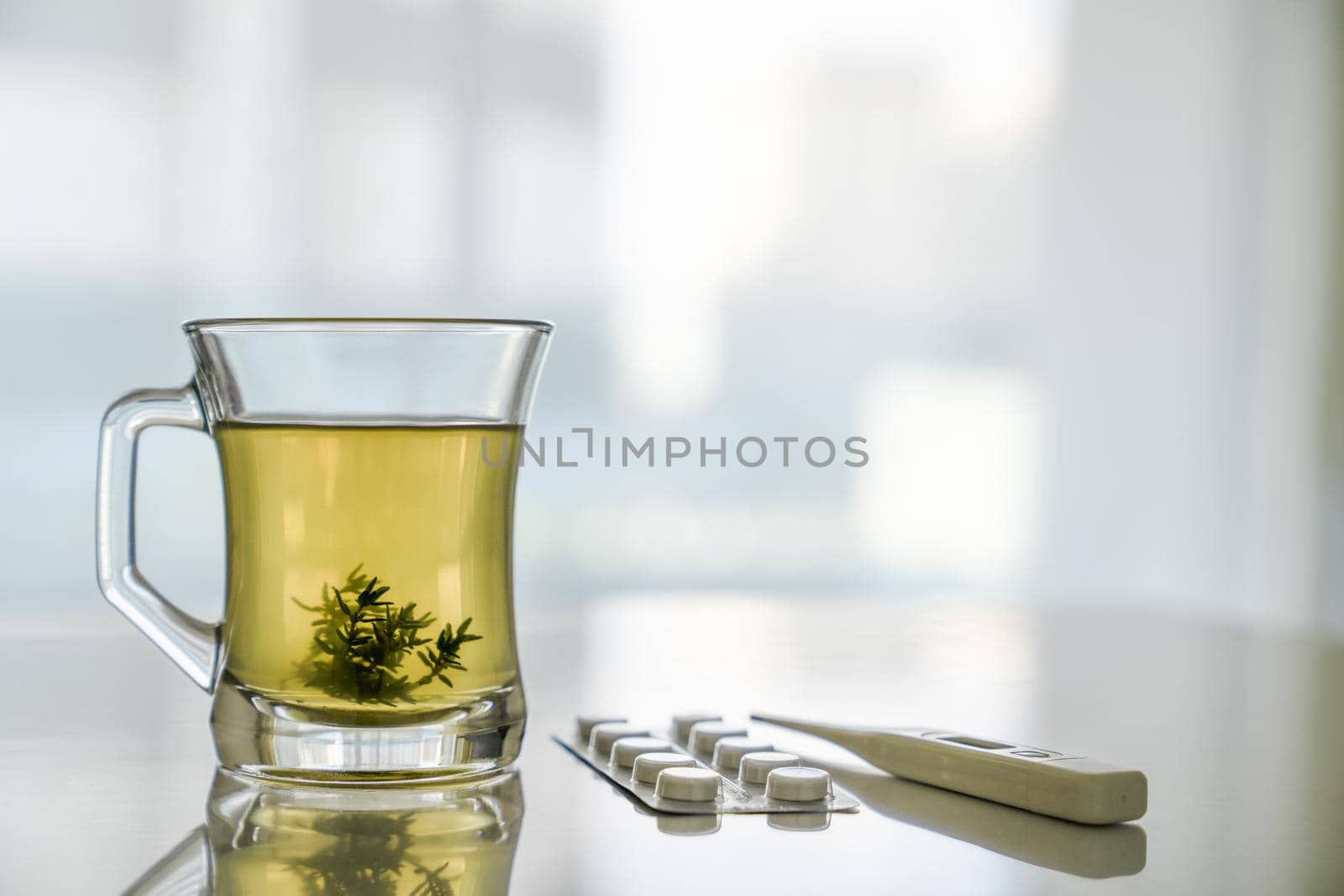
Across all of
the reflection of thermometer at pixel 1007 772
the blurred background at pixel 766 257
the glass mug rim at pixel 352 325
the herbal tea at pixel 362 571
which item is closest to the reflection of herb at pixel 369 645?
the herbal tea at pixel 362 571

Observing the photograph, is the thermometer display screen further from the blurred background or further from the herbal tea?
the blurred background

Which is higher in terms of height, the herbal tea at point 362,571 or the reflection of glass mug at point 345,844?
the herbal tea at point 362,571

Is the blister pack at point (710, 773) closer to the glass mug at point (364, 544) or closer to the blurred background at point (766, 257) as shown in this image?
the glass mug at point (364, 544)

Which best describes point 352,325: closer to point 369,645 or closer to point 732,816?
point 369,645

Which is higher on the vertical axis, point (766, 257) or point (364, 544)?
point (766, 257)

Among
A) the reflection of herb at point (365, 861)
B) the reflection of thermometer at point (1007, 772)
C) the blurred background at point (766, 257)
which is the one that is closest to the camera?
the reflection of herb at point (365, 861)

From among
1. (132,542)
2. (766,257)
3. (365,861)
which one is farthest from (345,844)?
(766,257)

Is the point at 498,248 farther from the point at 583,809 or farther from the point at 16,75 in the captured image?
the point at 583,809

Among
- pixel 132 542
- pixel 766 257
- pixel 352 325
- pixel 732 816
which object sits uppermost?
pixel 766 257
